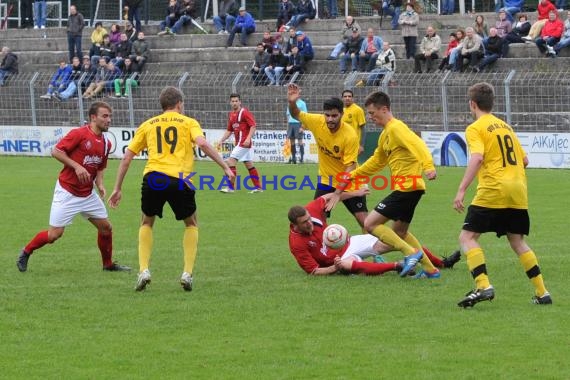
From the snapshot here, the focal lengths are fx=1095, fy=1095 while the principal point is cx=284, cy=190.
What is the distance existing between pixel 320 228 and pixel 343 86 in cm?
1882

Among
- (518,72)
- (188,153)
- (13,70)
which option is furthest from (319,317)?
(13,70)

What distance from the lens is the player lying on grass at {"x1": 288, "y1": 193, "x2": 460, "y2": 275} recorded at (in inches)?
443

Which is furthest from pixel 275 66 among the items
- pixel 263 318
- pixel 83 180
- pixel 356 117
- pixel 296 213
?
pixel 263 318

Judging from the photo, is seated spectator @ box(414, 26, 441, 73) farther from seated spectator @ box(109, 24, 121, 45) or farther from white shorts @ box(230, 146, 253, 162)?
seated spectator @ box(109, 24, 121, 45)

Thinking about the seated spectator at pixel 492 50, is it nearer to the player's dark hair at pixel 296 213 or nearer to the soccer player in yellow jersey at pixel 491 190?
the player's dark hair at pixel 296 213

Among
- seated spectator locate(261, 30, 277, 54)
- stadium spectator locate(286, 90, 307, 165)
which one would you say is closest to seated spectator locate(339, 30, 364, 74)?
seated spectator locate(261, 30, 277, 54)

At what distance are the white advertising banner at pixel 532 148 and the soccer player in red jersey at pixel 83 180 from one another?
15504 mm

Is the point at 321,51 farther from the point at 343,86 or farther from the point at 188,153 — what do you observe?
the point at 188,153

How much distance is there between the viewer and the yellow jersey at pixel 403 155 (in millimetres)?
10758

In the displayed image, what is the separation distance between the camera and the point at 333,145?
12.3 metres

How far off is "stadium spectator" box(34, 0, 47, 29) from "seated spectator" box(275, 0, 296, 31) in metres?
10.8

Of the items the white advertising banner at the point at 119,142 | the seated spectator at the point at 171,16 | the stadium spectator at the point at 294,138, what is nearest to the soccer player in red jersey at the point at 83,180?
the stadium spectator at the point at 294,138

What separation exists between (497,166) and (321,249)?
281 centimetres

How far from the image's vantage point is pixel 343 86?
1184 inches
